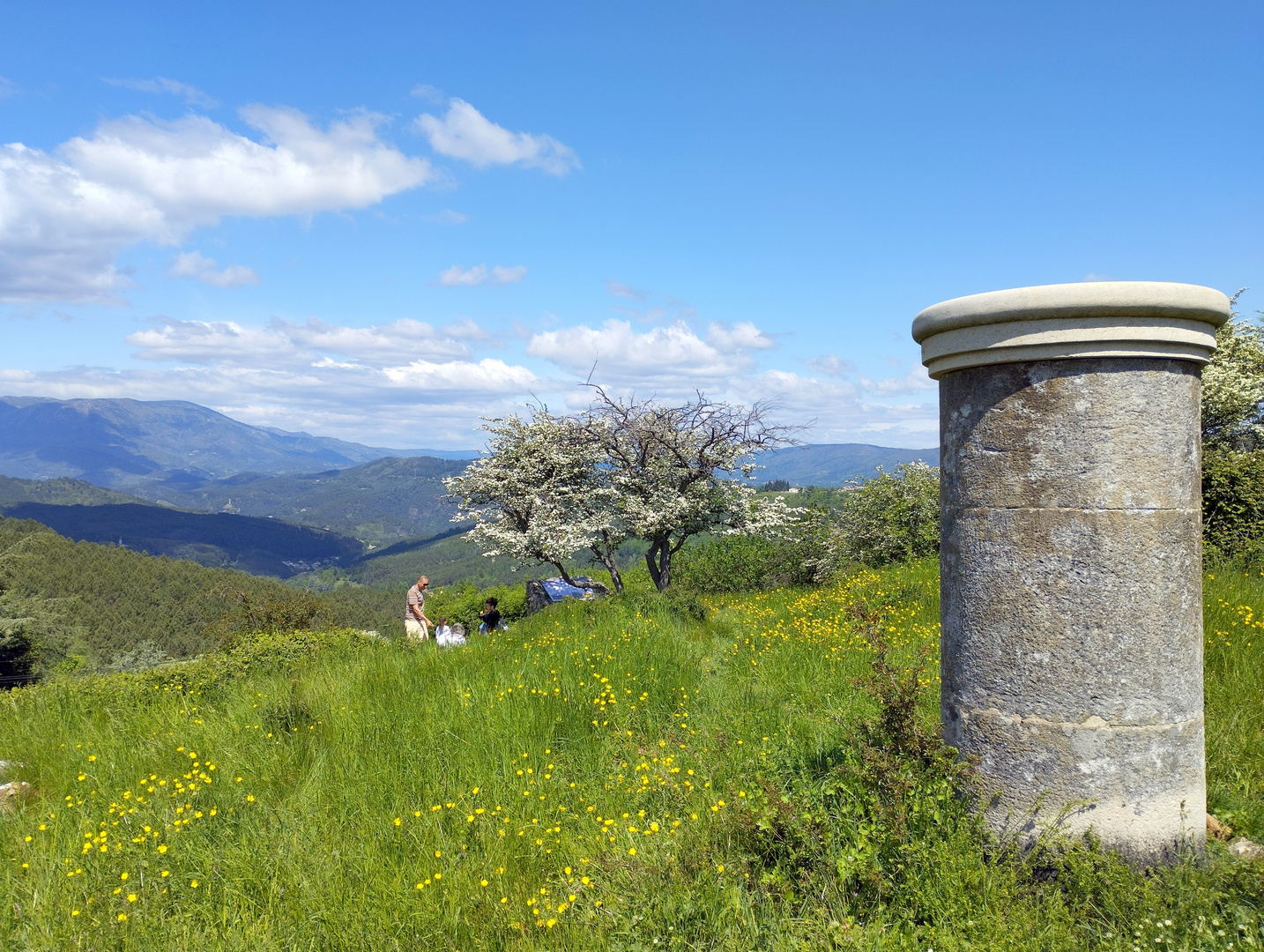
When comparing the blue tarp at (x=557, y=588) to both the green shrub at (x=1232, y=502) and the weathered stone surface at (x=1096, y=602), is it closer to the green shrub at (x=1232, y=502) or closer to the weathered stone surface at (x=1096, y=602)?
the green shrub at (x=1232, y=502)

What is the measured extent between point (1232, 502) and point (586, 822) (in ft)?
33.0

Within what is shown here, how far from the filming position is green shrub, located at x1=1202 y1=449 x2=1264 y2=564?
357 inches

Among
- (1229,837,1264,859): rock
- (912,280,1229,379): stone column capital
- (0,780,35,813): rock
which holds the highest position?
(912,280,1229,379): stone column capital

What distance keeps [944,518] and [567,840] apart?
7.79 feet

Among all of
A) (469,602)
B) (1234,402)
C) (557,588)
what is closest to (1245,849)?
(1234,402)

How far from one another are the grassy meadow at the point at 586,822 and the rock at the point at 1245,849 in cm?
14

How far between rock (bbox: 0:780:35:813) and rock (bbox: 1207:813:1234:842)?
6618 mm

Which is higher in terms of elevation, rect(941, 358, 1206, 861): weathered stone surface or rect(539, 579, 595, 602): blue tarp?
rect(941, 358, 1206, 861): weathered stone surface

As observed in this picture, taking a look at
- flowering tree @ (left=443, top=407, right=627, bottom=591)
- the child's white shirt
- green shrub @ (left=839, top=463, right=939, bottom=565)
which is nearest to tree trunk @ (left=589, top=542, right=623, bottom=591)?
flowering tree @ (left=443, top=407, right=627, bottom=591)

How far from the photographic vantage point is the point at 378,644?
365 inches

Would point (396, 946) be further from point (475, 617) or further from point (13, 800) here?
point (475, 617)

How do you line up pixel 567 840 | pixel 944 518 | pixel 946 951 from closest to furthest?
pixel 946 951 → pixel 944 518 → pixel 567 840

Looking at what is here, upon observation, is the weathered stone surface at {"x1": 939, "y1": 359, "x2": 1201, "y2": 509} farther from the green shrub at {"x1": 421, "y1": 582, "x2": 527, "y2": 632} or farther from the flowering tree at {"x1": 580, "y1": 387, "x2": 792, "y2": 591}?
the green shrub at {"x1": 421, "y1": 582, "x2": 527, "y2": 632}

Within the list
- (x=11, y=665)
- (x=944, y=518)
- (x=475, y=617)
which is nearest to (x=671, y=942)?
(x=944, y=518)
